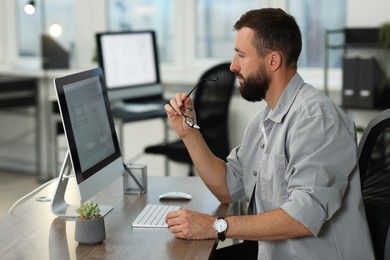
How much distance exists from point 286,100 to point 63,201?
0.78 metres

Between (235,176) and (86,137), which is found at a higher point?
(86,137)

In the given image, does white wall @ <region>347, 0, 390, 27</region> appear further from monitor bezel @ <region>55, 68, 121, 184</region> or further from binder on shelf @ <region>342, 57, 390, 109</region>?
monitor bezel @ <region>55, 68, 121, 184</region>

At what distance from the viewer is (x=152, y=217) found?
2248 mm

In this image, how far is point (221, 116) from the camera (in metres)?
4.52

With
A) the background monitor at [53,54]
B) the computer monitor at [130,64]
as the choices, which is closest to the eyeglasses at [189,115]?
the computer monitor at [130,64]

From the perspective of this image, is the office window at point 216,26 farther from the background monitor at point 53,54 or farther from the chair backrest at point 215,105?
the background monitor at point 53,54

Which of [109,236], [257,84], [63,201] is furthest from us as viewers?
[63,201]

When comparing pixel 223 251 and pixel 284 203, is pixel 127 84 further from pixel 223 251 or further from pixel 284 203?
pixel 284 203

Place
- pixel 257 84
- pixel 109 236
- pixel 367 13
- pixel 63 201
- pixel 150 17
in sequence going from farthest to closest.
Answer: pixel 150 17, pixel 367 13, pixel 63 201, pixel 257 84, pixel 109 236

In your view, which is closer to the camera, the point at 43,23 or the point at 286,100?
the point at 286,100

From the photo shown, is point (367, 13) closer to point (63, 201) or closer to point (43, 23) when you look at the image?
point (43, 23)

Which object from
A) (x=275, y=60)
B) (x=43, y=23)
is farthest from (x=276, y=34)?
(x=43, y=23)

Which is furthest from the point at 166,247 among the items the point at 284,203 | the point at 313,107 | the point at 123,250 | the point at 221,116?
the point at 221,116

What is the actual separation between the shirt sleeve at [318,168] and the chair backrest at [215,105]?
2465 millimetres
